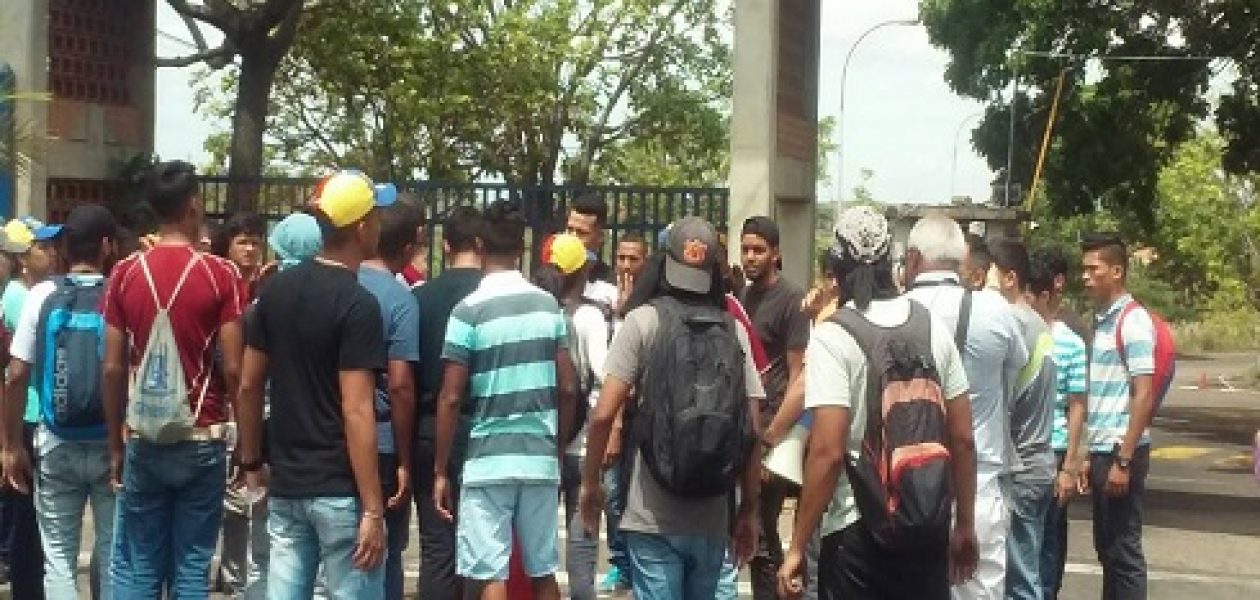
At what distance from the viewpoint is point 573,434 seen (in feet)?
29.6

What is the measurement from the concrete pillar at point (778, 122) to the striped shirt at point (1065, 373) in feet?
22.0

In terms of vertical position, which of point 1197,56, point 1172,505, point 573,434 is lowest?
point 1172,505

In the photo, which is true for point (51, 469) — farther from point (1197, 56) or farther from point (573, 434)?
point (1197, 56)

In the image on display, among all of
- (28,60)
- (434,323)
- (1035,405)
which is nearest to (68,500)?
(434,323)

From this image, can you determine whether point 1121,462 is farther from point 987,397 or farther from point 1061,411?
point 987,397

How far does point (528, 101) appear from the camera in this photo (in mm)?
40469

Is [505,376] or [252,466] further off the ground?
[505,376]

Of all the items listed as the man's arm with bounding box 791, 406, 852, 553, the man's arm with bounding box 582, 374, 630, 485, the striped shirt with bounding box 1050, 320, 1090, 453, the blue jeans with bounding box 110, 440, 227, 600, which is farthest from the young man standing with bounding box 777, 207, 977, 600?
the striped shirt with bounding box 1050, 320, 1090, 453

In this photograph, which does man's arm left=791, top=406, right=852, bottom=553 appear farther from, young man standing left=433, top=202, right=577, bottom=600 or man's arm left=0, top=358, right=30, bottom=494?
man's arm left=0, top=358, right=30, bottom=494

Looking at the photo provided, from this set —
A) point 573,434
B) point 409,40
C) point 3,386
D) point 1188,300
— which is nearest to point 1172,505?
point 573,434

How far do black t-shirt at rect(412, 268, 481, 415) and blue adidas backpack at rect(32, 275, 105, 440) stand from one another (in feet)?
3.96

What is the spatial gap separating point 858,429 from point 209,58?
52.0ft

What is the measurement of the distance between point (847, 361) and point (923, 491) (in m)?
0.46

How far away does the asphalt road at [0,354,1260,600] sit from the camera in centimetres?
1268
